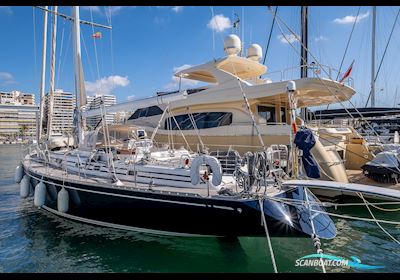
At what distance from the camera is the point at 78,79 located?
9.98 metres

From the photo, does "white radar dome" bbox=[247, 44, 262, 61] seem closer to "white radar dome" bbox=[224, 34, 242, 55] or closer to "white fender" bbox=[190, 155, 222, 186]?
"white radar dome" bbox=[224, 34, 242, 55]

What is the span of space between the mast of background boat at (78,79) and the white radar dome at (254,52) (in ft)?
27.3

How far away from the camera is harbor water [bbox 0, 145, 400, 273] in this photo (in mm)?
5457

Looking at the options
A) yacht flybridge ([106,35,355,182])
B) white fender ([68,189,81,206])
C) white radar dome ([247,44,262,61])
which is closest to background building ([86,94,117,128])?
yacht flybridge ([106,35,355,182])

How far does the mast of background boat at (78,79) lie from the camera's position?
9648 millimetres

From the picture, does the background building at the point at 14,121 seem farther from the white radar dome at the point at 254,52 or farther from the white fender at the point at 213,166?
the white fender at the point at 213,166

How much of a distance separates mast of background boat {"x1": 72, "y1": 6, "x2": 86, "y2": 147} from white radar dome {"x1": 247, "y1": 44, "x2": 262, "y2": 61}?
8.31 m

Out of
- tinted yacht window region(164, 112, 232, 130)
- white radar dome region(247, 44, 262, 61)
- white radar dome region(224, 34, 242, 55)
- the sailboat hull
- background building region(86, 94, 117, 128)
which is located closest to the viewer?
the sailboat hull

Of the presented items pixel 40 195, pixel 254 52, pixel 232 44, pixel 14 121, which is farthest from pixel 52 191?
pixel 14 121

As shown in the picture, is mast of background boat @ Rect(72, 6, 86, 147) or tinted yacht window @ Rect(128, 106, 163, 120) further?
tinted yacht window @ Rect(128, 106, 163, 120)

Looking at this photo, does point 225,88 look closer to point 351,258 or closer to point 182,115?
point 182,115

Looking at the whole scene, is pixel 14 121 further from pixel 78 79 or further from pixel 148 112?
pixel 78 79

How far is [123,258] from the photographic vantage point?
19.0ft

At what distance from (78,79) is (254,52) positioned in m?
8.72
